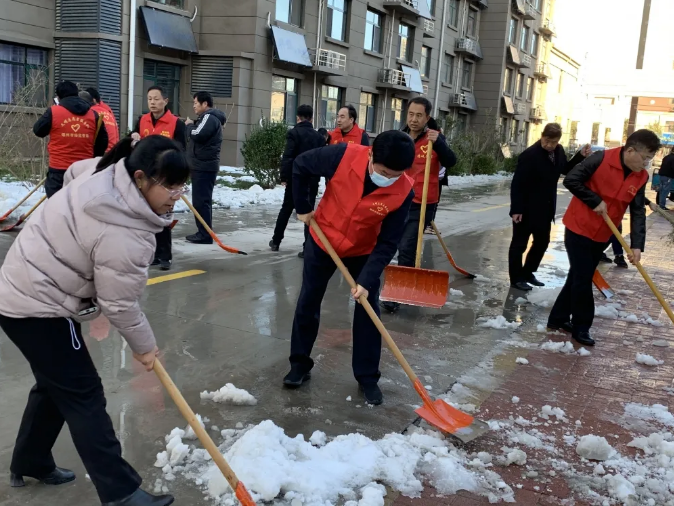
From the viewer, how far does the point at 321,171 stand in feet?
12.1

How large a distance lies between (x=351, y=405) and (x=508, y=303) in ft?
10.4

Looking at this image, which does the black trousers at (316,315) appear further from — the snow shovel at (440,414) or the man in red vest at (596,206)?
the man in red vest at (596,206)

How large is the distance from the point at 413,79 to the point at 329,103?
650cm

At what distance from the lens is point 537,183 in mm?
6754

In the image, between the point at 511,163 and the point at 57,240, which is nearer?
the point at 57,240

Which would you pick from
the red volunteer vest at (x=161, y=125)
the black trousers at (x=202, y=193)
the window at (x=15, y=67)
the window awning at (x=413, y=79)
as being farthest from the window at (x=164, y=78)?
the window awning at (x=413, y=79)

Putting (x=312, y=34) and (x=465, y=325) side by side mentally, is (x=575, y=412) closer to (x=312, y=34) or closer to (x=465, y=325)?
(x=465, y=325)

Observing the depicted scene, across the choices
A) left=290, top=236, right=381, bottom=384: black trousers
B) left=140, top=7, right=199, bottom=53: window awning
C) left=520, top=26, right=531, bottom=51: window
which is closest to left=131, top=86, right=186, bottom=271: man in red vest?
left=290, top=236, right=381, bottom=384: black trousers

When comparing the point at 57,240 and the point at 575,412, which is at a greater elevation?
the point at 57,240

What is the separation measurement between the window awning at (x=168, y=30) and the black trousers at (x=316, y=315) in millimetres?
15421

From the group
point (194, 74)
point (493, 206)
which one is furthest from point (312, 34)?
point (493, 206)

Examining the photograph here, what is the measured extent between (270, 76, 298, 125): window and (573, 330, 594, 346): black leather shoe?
654 inches

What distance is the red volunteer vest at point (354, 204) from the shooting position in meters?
3.55

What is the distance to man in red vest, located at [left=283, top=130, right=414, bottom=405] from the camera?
3.49 m
